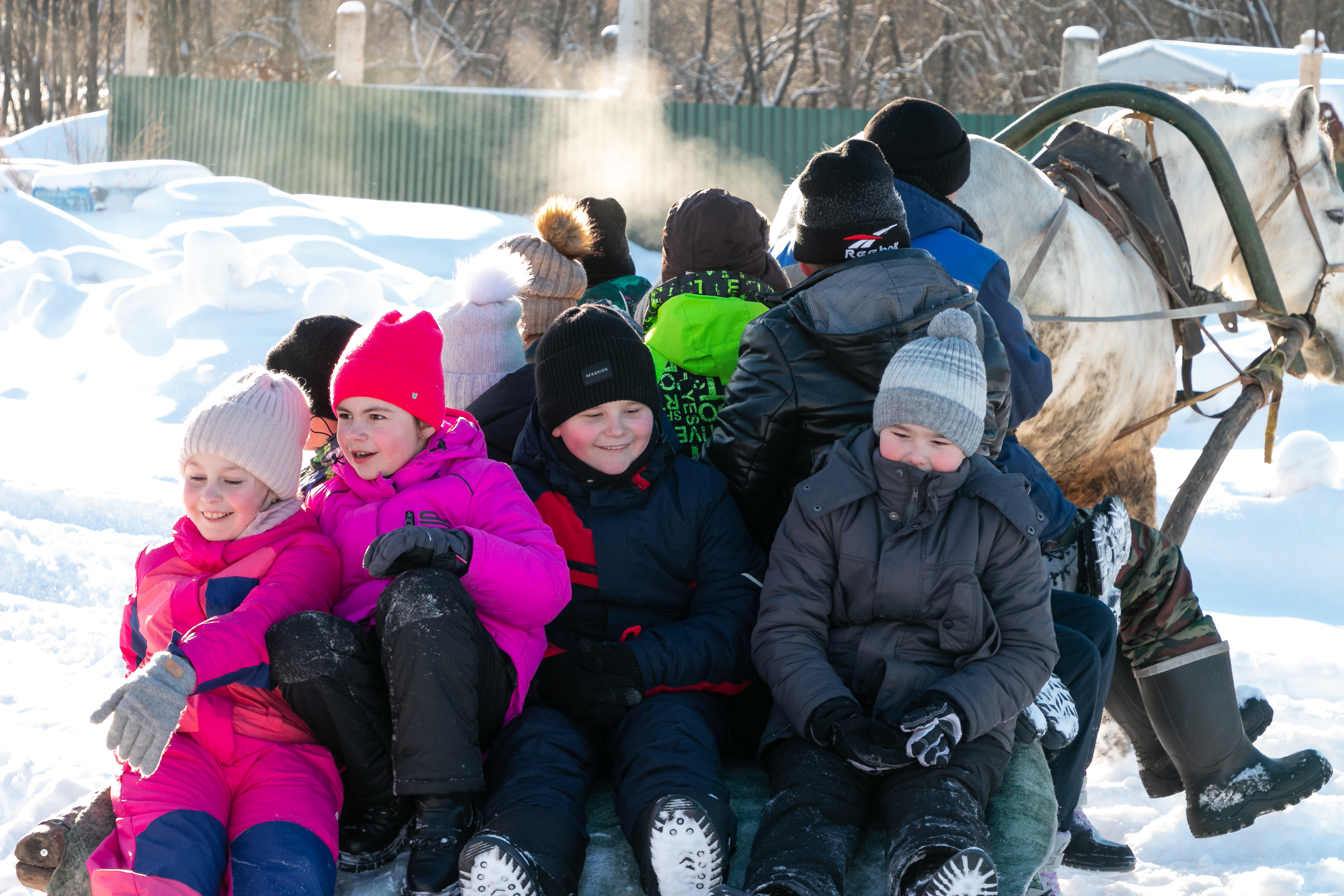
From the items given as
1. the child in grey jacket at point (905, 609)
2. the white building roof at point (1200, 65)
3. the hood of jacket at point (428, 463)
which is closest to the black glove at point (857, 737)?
the child in grey jacket at point (905, 609)

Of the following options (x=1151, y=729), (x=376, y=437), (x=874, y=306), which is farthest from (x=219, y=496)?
(x=1151, y=729)

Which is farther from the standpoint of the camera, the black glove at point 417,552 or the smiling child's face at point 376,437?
the smiling child's face at point 376,437

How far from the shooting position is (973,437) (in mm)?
2100

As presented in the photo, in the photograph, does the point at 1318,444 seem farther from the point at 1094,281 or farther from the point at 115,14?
the point at 115,14

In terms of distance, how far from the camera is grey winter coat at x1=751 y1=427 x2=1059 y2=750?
2057 millimetres

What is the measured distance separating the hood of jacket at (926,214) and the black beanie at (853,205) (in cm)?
35

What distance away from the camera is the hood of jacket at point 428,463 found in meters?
2.21

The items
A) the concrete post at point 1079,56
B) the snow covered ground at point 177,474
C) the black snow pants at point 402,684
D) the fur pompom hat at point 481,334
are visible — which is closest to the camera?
the black snow pants at point 402,684

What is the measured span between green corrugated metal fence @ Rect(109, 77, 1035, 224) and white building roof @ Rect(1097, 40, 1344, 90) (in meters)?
2.20

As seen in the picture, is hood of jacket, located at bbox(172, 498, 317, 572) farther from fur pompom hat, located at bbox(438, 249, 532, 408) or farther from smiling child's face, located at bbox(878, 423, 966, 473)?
smiling child's face, located at bbox(878, 423, 966, 473)

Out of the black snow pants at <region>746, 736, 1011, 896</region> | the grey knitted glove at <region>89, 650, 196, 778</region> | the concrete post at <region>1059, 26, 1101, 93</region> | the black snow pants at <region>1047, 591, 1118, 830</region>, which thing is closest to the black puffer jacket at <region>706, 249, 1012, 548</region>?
the black snow pants at <region>1047, 591, 1118, 830</region>

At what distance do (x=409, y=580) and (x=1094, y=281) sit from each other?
2643 millimetres

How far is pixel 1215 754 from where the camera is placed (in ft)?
9.34

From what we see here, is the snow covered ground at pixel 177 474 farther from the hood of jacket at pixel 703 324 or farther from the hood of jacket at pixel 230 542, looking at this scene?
the hood of jacket at pixel 703 324
